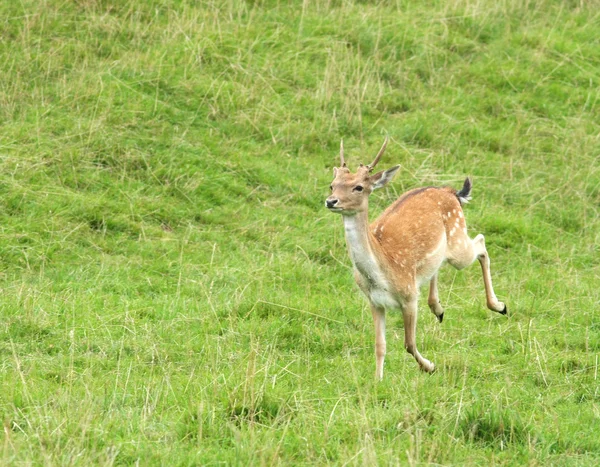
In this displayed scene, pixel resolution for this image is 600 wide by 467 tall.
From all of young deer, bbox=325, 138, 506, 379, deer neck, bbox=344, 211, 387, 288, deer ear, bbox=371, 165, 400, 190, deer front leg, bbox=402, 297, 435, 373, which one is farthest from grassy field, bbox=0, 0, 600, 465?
deer ear, bbox=371, 165, 400, 190

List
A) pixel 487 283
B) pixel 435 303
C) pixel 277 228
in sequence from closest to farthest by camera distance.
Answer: pixel 435 303 → pixel 487 283 → pixel 277 228

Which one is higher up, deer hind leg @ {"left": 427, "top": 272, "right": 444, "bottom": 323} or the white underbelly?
the white underbelly

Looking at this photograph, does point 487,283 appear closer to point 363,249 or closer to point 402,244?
point 402,244

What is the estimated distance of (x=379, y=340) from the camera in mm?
6711

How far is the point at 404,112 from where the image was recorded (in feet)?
37.5

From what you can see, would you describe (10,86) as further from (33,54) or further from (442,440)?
(442,440)

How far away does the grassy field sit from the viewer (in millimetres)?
5523

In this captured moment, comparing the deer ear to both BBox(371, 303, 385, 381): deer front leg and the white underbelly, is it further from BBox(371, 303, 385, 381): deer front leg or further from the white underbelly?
BBox(371, 303, 385, 381): deer front leg

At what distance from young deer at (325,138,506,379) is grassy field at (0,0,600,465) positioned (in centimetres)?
31

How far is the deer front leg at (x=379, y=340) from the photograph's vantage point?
659cm

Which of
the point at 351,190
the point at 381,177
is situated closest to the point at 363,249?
the point at 351,190

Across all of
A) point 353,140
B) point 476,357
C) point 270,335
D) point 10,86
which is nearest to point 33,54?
point 10,86

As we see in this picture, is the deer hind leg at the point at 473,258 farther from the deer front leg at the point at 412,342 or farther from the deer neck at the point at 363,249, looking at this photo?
the deer neck at the point at 363,249

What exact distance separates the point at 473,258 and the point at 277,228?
2.03m
